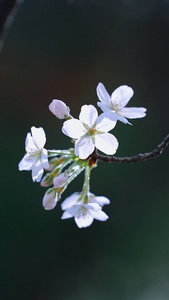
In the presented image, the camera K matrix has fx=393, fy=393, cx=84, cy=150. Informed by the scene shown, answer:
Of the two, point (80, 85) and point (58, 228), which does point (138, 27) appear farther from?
point (58, 228)

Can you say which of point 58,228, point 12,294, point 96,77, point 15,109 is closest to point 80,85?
point 96,77

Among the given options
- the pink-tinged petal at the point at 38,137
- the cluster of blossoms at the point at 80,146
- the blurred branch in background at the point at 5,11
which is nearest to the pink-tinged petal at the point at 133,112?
the cluster of blossoms at the point at 80,146

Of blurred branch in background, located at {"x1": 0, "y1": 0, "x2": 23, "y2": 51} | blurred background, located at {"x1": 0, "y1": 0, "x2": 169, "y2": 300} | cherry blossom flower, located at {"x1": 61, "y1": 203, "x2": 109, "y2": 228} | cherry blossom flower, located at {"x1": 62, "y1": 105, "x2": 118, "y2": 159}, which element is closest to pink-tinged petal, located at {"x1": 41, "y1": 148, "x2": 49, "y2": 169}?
cherry blossom flower, located at {"x1": 62, "y1": 105, "x2": 118, "y2": 159}

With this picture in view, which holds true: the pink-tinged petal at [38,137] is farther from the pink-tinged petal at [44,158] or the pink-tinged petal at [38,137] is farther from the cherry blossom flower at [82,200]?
the cherry blossom flower at [82,200]

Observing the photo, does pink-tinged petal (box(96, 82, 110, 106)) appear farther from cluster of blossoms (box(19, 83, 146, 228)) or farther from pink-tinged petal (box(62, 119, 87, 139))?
pink-tinged petal (box(62, 119, 87, 139))

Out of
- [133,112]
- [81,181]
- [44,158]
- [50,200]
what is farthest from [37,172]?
[81,181]

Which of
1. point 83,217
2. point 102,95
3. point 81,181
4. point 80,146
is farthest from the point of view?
point 81,181

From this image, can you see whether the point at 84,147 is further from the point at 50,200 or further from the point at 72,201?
the point at 72,201
